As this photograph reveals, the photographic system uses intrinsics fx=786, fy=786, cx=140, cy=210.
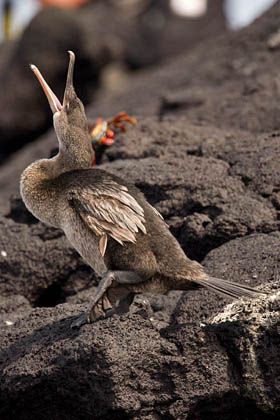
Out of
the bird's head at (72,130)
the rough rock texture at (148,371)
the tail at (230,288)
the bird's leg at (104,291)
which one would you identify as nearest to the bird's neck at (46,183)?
the bird's head at (72,130)

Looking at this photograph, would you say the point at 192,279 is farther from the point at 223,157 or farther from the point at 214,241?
the point at 223,157

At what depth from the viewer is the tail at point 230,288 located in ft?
15.4

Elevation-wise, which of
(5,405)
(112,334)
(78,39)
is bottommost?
(78,39)

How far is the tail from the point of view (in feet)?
15.4

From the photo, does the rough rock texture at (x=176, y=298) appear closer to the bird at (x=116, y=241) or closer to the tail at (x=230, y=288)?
the tail at (x=230, y=288)

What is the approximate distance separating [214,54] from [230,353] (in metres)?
5.93

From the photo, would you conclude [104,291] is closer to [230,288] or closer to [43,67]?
[230,288]

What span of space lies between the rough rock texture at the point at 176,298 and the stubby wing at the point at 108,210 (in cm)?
52

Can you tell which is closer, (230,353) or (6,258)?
(230,353)

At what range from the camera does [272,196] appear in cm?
598

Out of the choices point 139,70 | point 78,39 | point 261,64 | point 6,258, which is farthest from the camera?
point 139,70

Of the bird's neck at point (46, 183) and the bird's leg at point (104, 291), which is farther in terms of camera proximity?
the bird's neck at point (46, 183)

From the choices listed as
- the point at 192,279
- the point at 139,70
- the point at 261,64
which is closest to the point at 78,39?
the point at 139,70

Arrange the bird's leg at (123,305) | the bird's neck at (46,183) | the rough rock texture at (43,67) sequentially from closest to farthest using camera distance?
the bird's leg at (123,305) < the bird's neck at (46,183) < the rough rock texture at (43,67)
